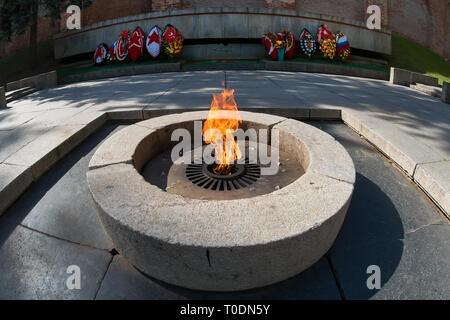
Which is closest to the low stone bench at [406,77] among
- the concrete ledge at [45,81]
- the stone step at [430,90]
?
the stone step at [430,90]

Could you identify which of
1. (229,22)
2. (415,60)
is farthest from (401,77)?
(415,60)

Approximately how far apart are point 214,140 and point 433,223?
2334mm

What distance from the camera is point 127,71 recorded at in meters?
10.4

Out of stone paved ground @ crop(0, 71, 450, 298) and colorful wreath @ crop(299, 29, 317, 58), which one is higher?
colorful wreath @ crop(299, 29, 317, 58)

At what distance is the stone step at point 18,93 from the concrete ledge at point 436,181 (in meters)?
8.70

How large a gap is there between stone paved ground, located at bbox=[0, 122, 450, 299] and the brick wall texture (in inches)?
592

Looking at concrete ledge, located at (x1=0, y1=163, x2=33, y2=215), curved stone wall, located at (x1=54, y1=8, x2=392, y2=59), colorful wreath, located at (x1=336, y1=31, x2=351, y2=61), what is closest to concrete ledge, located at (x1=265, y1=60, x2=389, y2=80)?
colorful wreath, located at (x1=336, y1=31, x2=351, y2=61)

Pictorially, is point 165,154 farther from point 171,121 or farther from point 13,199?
point 13,199

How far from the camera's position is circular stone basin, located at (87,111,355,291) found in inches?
59.4

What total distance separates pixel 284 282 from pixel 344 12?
19.8m

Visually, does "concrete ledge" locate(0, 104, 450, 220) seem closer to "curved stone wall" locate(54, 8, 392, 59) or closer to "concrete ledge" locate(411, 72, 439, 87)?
"concrete ledge" locate(411, 72, 439, 87)

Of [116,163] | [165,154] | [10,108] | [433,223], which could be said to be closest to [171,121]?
[165,154]

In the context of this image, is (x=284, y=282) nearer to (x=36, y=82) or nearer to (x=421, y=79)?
(x=421, y=79)

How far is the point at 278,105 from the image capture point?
177 inches
